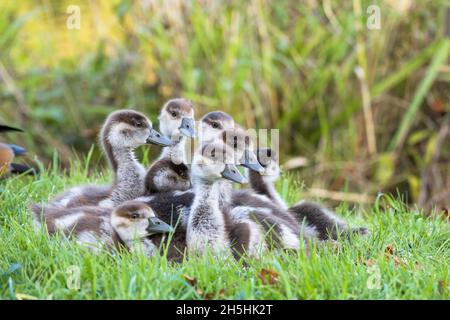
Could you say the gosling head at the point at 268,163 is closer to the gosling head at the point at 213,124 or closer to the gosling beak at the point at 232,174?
the gosling head at the point at 213,124

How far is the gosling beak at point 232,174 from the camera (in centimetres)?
374

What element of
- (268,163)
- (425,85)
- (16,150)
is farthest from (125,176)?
(425,85)

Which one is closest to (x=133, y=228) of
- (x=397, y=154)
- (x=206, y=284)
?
(x=206, y=284)

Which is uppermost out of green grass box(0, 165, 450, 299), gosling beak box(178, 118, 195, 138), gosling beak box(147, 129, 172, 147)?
gosling beak box(178, 118, 195, 138)

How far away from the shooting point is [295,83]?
25.1 feet

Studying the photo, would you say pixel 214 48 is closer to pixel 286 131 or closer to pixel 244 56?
pixel 244 56

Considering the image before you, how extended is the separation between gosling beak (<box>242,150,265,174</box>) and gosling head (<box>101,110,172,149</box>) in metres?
0.46

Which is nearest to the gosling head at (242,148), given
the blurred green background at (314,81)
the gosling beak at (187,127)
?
the gosling beak at (187,127)

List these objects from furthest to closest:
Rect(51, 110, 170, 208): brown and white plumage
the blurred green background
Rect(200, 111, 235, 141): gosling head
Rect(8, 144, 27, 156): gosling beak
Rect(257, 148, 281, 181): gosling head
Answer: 1. the blurred green background
2. Rect(8, 144, 27, 156): gosling beak
3. Rect(200, 111, 235, 141): gosling head
4. Rect(257, 148, 281, 181): gosling head
5. Rect(51, 110, 170, 208): brown and white plumage

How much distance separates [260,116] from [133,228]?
156 inches

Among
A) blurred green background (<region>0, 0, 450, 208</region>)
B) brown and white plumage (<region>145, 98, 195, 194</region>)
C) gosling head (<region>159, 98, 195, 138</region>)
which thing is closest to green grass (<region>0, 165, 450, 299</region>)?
brown and white plumage (<region>145, 98, 195, 194</region>)

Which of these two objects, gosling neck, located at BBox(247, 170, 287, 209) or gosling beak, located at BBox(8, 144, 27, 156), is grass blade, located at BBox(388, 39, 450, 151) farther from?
gosling beak, located at BBox(8, 144, 27, 156)

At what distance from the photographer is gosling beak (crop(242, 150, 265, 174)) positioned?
4133 millimetres

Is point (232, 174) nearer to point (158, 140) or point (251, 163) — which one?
point (251, 163)
